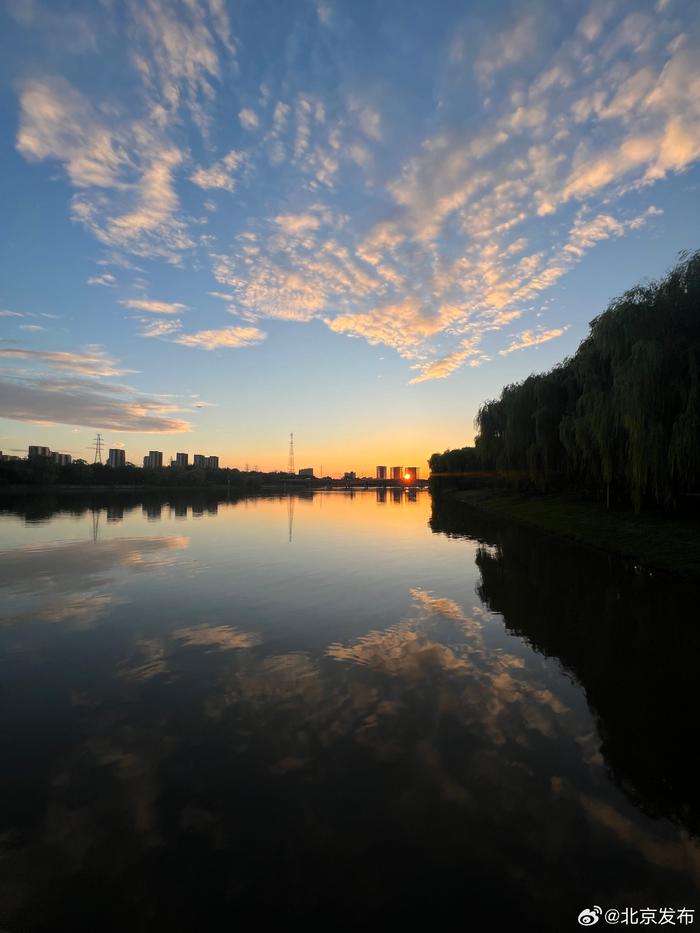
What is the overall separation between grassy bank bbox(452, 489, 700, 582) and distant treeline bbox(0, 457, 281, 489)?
81.1 m

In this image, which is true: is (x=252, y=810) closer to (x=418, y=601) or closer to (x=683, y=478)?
(x=418, y=601)

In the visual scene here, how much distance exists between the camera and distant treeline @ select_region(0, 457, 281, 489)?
81375mm

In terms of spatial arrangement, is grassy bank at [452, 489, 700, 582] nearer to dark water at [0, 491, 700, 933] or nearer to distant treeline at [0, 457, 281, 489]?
dark water at [0, 491, 700, 933]

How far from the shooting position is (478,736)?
6.00 meters

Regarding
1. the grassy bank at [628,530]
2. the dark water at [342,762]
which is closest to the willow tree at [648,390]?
the grassy bank at [628,530]

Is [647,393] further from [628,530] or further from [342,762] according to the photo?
[342,762]

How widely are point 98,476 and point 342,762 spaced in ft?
365

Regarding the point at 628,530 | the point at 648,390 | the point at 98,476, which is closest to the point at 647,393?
the point at 648,390

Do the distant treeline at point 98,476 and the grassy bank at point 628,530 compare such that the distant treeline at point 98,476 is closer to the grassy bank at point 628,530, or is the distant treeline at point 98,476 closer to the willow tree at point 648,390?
the grassy bank at point 628,530

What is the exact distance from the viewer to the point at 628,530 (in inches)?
865

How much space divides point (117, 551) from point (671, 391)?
77.2 feet

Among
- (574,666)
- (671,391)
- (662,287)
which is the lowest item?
(574,666)

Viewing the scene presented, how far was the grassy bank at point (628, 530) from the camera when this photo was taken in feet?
55.7

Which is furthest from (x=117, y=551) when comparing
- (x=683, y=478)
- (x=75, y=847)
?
(x=683, y=478)
